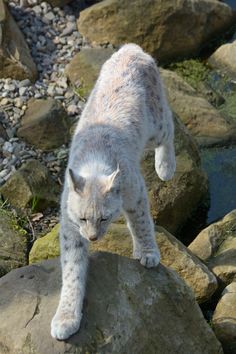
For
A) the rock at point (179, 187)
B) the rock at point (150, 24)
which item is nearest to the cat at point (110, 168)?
the rock at point (179, 187)

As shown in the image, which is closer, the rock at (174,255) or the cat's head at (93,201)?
the cat's head at (93,201)

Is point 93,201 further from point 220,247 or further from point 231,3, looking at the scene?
point 231,3

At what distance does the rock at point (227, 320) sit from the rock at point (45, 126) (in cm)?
299

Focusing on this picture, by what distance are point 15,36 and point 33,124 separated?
1543 mm

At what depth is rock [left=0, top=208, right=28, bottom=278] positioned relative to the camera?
26.1 feet

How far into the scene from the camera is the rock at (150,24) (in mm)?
10891

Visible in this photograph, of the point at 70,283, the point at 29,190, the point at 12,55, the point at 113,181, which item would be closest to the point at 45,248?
the point at 29,190

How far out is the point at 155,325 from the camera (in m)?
6.03

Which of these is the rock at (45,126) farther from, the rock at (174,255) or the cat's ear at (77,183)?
the cat's ear at (77,183)

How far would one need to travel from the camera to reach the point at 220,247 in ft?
26.9

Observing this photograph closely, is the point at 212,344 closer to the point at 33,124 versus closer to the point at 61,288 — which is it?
the point at 61,288

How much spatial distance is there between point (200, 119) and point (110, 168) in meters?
4.35

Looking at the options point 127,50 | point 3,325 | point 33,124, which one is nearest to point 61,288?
point 3,325

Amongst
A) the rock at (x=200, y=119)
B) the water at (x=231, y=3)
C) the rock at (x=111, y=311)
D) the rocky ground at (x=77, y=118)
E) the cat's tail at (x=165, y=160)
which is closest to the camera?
the rock at (x=111, y=311)
